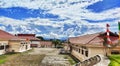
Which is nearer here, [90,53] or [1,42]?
[90,53]

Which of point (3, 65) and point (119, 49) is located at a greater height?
point (119, 49)

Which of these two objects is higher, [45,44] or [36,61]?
[36,61]

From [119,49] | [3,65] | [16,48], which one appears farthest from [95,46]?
[16,48]

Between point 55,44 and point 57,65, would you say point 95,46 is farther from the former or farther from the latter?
point 55,44

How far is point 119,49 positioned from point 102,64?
27.9 ft

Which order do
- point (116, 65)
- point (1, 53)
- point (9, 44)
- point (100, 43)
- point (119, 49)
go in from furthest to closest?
point (9, 44) < point (1, 53) < point (100, 43) < point (119, 49) < point (116, 65)

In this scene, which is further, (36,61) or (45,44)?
(45,44)

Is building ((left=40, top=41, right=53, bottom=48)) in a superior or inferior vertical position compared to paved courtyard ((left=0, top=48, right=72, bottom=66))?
inferior

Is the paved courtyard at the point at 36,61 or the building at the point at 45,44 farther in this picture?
the building at the point at 45,44

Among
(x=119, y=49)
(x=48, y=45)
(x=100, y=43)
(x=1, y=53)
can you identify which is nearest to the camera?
(x=119, y=49)

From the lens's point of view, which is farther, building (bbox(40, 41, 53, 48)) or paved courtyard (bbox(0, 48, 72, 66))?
building (bbox(40, 41, 53, 48))

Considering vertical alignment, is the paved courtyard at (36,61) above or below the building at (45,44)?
above

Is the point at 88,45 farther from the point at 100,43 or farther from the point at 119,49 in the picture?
the point at 119,49

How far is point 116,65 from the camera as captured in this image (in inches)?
517
